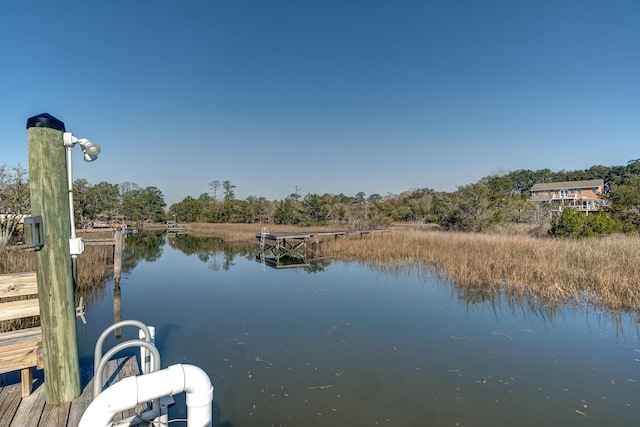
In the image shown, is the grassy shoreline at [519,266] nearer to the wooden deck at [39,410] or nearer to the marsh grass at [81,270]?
the marsh grass at [81,270]

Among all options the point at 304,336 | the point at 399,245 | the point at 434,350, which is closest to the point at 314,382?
the point at 304,336

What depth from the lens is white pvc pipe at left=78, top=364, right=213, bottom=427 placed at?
1371 mm

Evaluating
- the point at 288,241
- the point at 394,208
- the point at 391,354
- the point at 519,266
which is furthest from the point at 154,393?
the point at 394,208

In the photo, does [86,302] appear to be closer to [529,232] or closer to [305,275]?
[305,275]

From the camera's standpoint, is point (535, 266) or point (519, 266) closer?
point (535, 266)

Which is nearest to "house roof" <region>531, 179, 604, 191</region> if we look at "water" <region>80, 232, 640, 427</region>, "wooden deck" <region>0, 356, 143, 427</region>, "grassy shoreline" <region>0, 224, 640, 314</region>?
"grassy shoreline" <region>0, 224, 640, 314</region>

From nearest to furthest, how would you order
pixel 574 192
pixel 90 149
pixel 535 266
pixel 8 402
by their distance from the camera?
pixel 8 402
pixel 90 149
pixel 535 266
pixel 574 192

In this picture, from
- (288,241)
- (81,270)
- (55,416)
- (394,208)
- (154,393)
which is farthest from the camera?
(394,208)

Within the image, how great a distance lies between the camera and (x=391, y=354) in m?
4.75

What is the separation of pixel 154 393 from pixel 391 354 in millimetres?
3902

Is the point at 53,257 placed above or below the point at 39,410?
above

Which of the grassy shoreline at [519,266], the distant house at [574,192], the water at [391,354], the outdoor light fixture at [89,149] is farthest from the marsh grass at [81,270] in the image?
the distant house at [574,192]

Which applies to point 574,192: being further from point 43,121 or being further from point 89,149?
point 43,121

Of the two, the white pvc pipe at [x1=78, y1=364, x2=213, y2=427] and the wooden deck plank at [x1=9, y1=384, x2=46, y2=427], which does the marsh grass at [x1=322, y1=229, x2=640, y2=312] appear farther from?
the wooden deck plank at [x1=9, y1=384, x2=46, y2=427]
